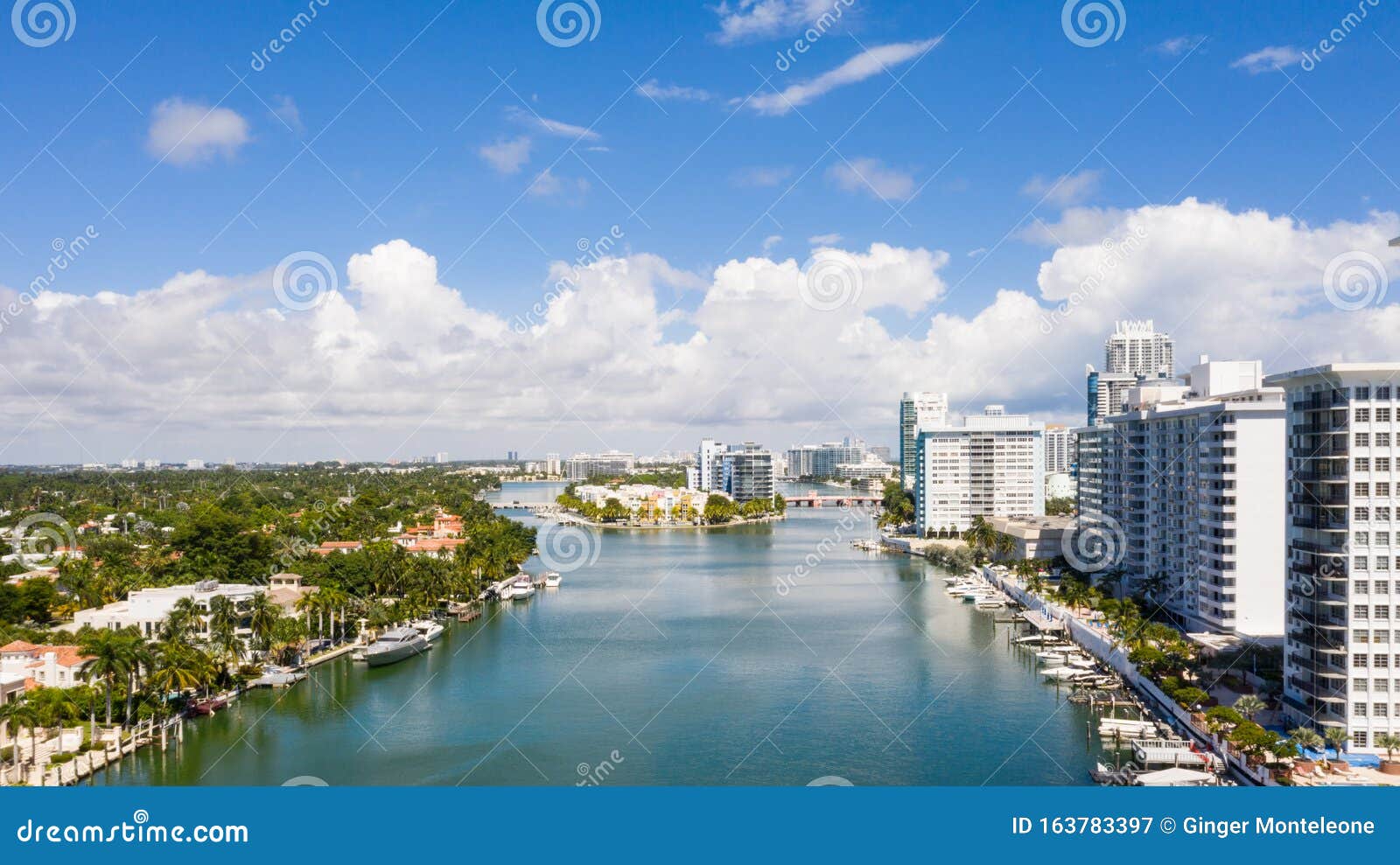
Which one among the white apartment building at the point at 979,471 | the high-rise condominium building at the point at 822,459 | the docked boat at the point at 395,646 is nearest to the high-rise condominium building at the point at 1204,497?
the docked boat at the point at 395,646

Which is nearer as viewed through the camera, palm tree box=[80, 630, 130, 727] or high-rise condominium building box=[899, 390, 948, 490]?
palm tree box=[80, 630, 130, 727]

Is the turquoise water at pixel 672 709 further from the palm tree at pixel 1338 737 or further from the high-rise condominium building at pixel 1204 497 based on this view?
the high-rise condominium building at pixel 1204 497

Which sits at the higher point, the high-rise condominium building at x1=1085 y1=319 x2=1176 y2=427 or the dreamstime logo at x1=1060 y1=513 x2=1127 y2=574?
the high-rise condominium building at x1=1085 y1=319 x2=1176 y2=427

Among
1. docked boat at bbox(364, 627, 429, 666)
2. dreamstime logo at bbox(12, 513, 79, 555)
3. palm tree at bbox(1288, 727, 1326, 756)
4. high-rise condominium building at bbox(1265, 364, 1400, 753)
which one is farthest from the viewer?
dreamstime logo at bbox(12, 513, 79, 555)

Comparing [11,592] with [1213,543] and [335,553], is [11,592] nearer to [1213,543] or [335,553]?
[335,553]

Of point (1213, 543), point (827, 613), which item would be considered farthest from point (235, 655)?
point (1213, 543)

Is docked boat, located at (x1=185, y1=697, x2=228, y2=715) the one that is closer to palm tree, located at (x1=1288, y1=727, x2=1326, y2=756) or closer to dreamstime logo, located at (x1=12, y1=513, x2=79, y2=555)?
palm tree, located at (x1=1288, y1=727, x2=1326, y2=756)
